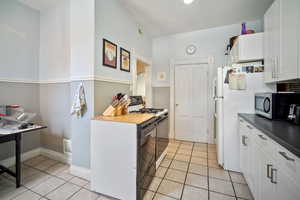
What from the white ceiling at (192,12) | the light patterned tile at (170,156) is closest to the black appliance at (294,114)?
the light patterned tile at (170,156)

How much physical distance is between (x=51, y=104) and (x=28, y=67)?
790 mm

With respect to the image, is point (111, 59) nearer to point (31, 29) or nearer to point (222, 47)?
point (31, 29)

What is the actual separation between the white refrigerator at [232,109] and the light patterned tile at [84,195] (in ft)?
6.39

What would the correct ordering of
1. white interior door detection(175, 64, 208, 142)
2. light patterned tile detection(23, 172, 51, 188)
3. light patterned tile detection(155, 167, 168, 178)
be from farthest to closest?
white interior door detection(175, 64, 208, 142), light patterned tile detection(155, 167, 168, 178), light patterned tile detection(23, 172, 51, 188)

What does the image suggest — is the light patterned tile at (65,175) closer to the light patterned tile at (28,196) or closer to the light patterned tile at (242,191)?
the light patterned tile at (28,196)

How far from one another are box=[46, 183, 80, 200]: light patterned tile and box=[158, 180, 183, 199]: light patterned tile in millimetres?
1090

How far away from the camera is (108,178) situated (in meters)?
1.46

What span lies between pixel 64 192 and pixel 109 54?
1.96m

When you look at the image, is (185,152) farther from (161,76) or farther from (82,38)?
(82,38)

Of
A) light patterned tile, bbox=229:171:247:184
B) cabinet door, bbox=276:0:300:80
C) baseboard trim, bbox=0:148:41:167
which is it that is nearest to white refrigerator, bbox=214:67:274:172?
light patterned tile, bbox=229:171:247:184

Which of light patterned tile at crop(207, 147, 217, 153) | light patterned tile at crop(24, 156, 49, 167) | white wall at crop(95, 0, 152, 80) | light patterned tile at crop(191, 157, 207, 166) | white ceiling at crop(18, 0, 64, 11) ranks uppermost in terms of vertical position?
white ceiling at crop(18, 0, 64, 11)

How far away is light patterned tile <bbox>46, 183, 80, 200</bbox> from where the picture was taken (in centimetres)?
146

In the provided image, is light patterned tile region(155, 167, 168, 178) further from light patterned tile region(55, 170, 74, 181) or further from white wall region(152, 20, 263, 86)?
white wall region(152, 20, 263, 86)

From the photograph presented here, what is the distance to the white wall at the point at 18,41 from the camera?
2.00 m
